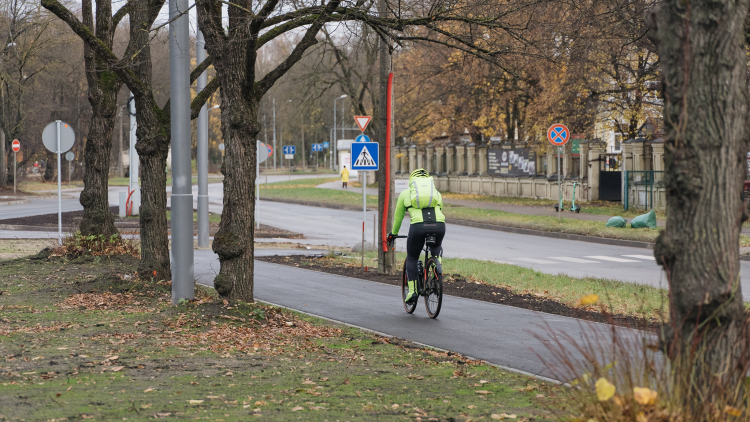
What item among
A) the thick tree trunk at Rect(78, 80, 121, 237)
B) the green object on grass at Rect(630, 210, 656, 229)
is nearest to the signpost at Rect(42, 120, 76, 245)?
the thick tree trunk at Rect(78, 80, 121, 237)

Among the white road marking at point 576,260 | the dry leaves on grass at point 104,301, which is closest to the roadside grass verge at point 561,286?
the white road marking at point 576,260

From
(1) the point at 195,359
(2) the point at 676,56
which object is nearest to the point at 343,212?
(1) the point at 195,359

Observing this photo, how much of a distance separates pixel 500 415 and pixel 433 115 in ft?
133

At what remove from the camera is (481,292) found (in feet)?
39.9

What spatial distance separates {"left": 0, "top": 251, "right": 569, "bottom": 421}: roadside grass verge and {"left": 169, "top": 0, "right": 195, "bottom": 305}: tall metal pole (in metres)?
0.38

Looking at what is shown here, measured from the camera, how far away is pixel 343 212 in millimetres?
35406

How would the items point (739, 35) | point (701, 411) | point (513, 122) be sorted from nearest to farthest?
point (701, 411)
point (739, 35)
point (513, 122)

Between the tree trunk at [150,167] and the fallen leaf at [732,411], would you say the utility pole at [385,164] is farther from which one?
the fallen leaf at [732,411]

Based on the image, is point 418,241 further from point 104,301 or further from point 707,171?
point 707,171

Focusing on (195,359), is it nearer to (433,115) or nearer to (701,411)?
(701,411)

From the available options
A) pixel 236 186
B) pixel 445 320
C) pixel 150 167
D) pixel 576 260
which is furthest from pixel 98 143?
pixel 576 260

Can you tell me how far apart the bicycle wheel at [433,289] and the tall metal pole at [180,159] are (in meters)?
2.82

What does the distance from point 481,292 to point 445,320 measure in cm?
266

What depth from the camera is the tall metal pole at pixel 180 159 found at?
903cm
